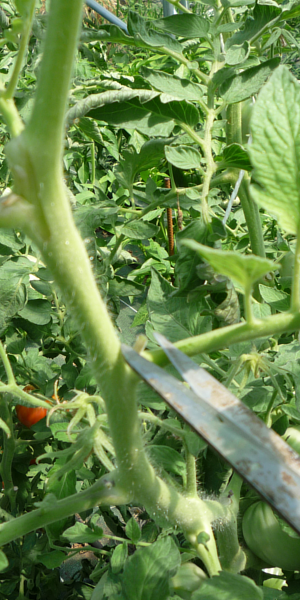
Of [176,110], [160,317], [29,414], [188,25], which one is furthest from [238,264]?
[29,414]

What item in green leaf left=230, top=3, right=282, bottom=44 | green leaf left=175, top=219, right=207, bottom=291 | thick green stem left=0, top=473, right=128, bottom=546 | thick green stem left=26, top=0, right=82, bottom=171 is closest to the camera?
thick green stem left=26, top=0, right=82, bottom=171

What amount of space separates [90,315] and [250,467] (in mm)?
105

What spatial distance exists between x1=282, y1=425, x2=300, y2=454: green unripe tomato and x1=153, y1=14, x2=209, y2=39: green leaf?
1.48 ft

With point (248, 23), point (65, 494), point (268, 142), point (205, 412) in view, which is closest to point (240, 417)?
point (205, 412)

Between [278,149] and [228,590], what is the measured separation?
0.97 feet

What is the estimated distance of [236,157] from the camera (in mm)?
471

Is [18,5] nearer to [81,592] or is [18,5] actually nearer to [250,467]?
[250,467]

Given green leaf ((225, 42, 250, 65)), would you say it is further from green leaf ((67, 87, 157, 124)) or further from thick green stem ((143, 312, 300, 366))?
thick green stem ((143, 312, 300, 366))

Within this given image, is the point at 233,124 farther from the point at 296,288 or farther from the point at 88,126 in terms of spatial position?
the point at 296,288

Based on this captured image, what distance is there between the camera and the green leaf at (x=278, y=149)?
231mm

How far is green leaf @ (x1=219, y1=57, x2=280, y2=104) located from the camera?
1.57ft

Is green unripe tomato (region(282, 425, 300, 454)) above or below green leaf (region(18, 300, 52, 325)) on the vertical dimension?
below

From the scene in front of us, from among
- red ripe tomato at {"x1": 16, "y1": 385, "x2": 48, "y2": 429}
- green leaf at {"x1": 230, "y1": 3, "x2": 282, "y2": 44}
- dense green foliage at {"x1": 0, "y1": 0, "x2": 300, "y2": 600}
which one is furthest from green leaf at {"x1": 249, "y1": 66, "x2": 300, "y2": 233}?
red ripe tomato at {"x1": 16, "y1": 385, "x2": 48, "y2": 429}

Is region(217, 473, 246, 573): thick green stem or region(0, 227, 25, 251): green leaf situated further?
region(0, 227, 25, 251): green leaf
